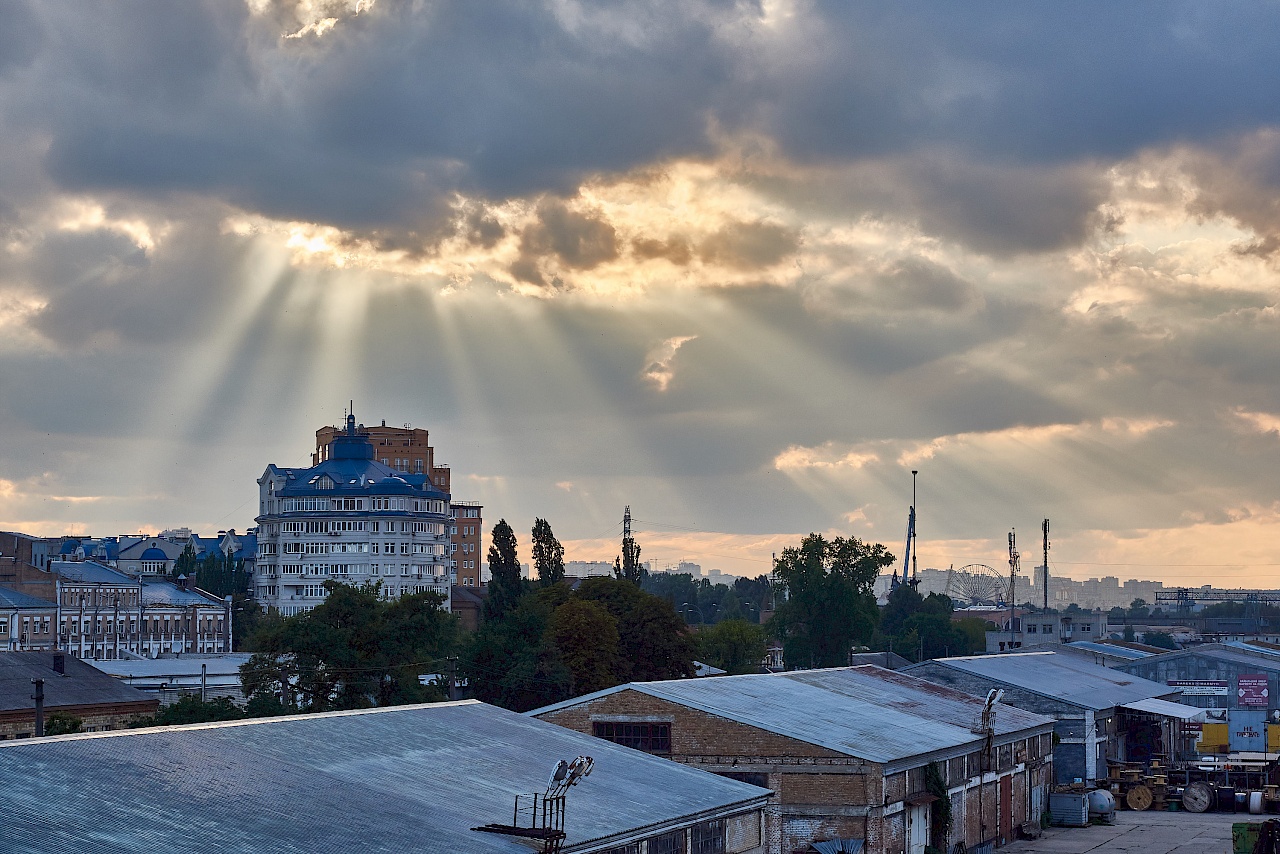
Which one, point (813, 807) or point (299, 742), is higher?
point (299, 742)

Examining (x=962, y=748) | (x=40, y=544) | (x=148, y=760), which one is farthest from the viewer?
(x=40, y=544)

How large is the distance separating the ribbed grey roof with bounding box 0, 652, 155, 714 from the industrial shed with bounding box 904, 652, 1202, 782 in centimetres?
4416

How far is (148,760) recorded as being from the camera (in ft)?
105

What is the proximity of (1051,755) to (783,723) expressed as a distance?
30039 millimetres

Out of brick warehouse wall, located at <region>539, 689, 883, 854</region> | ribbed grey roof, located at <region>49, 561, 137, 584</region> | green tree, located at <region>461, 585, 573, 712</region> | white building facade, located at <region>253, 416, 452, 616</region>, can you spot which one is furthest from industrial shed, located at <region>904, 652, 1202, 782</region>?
white building facade, located at <region>253, 416, 452, 616</region>

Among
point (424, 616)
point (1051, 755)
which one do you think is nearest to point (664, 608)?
point (424, 616)

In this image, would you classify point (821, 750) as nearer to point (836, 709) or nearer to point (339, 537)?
point (836, 709)

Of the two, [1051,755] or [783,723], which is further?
[1051,755]

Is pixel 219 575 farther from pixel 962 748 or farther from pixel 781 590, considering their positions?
pixel 962 748

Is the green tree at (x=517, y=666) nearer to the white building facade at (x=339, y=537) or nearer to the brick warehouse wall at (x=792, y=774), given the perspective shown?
the brick warehouse wall at (x=792, y=774)

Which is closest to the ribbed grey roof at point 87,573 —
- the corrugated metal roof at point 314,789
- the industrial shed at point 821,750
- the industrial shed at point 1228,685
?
the industrial shed at point 1228,685

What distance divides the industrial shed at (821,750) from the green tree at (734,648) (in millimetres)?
68254

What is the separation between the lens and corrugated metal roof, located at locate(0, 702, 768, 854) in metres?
27.7

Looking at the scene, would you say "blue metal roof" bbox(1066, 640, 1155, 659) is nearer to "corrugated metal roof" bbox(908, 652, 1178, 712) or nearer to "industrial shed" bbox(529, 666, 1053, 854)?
"corrugated metal roof" bbox(908, 652, 1178, 712)
